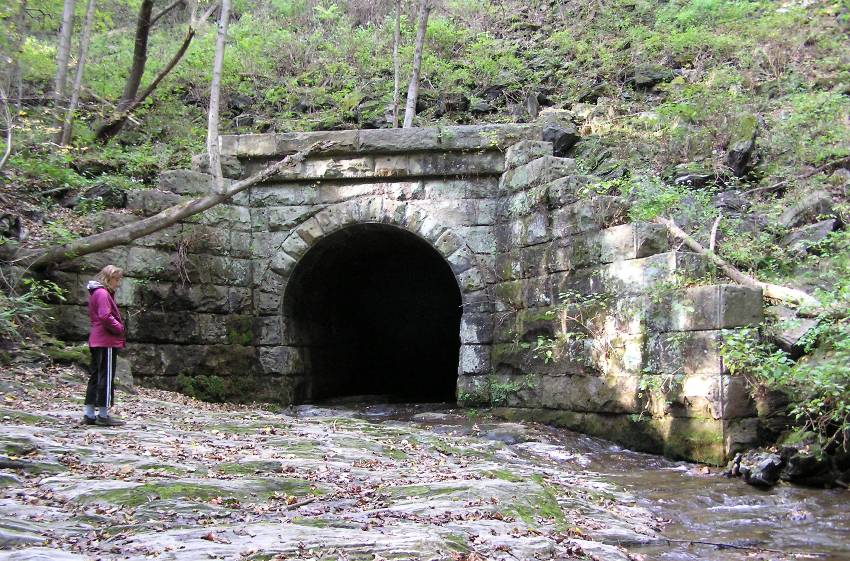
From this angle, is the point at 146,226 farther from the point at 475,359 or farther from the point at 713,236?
the point at 713,236

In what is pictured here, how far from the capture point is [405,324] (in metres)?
16.9

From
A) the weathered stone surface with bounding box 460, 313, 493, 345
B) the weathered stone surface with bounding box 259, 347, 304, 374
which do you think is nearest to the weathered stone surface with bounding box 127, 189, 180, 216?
the weathered stone surface with bounding box 259, 347, 304, 374

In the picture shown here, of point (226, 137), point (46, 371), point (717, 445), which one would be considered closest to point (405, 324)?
point (226, 137)

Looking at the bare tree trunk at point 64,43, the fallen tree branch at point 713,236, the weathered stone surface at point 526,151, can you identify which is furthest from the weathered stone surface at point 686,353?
the bare tree trunk at point 64,43

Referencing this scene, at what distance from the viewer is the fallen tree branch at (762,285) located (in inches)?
272

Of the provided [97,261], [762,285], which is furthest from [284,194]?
[762,285]

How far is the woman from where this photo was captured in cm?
633

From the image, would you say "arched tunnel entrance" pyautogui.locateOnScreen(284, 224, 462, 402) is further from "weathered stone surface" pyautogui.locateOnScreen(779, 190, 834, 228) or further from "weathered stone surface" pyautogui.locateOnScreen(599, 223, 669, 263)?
"weathered stone surface" pyautogui.locateOnScreen(779, 190, 834, 228)

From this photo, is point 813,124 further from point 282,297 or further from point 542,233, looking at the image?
point 282,297

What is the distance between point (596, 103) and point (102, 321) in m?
12.0

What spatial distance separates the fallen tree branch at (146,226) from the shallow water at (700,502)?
436 cm

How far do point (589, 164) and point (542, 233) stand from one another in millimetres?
3927

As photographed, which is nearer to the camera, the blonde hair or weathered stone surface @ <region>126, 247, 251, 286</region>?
the blonde hair

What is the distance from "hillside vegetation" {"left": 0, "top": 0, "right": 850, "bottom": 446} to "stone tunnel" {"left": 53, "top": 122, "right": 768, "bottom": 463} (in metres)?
0.85
